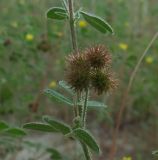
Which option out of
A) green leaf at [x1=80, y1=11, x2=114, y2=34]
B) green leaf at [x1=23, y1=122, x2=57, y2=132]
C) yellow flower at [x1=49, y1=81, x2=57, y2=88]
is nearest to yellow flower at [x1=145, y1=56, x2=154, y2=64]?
yellow flower at [x1=49, y1=81, x2=57, y2=88]

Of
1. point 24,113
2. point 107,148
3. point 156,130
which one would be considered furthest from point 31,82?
point 156,130

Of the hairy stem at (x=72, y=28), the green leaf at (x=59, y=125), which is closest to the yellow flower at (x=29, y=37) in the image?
the hairy stem at (x=72, y=28)

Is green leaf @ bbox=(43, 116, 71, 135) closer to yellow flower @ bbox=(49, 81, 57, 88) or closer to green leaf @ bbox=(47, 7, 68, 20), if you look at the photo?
green leaf @ bbox=(47, 7, 68, 20)

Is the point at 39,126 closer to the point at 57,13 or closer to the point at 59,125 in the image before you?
the point at 59,125

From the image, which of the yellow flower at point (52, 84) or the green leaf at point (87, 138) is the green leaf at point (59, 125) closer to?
the green leaf at point (87, 138)

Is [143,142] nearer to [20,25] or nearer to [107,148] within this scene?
[107,148]

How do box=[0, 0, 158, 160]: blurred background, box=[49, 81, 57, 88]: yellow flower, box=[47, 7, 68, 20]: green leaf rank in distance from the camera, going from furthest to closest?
box=[49, 81, 57, 88]: yellow flower, box=[0, 0, 158, 160]: blurred background, box=[47, 7, 68, 20]: green leaf

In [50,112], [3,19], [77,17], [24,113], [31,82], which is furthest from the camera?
[3,19]
